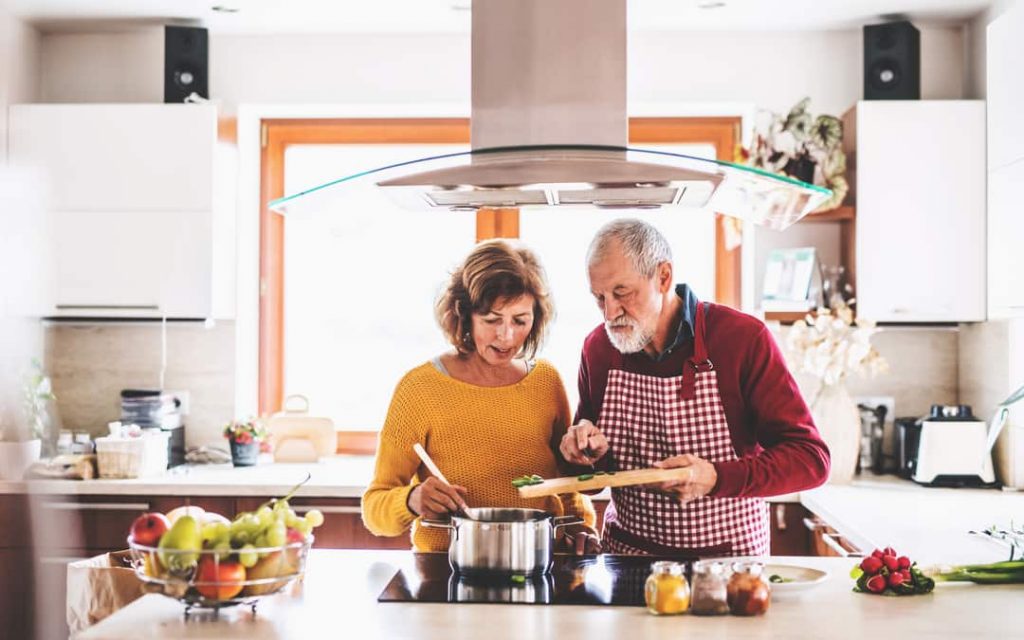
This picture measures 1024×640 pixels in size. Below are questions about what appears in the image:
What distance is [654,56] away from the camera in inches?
175

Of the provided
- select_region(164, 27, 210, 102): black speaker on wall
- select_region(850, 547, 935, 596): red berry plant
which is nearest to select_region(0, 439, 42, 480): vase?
select_region(164, 27, 210, 102): black speaker on wall

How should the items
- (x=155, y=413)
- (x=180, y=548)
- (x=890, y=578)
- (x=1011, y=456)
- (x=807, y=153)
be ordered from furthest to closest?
(x=155, y=413) < (x=807, y=153) < (x=1011, y=456) < (x=890, y=578) < (x=180, y=548)

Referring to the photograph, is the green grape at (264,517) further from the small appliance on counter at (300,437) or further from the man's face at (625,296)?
the small appliance on counter at (300,437)

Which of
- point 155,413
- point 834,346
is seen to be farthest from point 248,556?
point 834,346

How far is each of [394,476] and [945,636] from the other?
124 centimetres

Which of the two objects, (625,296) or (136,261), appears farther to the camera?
(136,261)

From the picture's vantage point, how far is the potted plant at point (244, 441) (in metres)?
4.23

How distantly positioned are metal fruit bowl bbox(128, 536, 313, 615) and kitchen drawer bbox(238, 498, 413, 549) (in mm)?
1930

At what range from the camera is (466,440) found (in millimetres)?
2586

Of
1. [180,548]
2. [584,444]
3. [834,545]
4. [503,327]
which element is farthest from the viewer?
[834,545]

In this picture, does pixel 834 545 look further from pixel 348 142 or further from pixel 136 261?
pixel 136 261

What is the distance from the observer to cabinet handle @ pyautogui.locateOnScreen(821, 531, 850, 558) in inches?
129

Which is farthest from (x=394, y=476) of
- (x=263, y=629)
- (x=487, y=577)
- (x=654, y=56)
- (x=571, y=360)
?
(x=654, y=56)

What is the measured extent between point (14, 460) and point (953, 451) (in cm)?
332
